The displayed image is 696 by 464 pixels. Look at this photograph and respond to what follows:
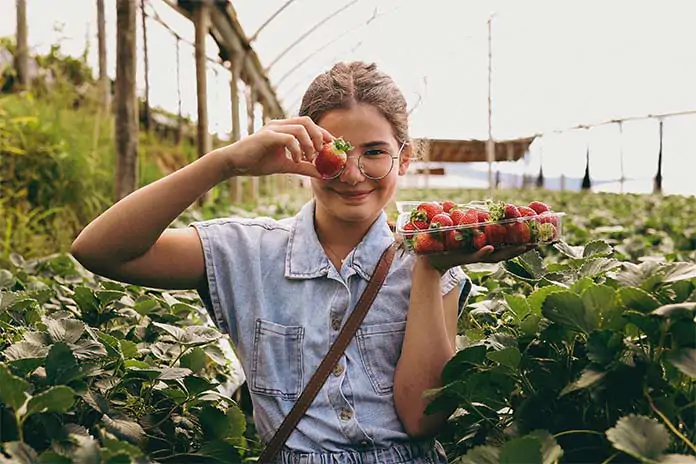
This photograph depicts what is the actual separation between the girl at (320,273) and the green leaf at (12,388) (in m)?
0.63

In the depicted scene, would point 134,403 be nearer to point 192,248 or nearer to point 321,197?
point 192,248

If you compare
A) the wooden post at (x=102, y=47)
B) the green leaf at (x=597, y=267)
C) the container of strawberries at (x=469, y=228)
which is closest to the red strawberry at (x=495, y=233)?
the container of strawberries at (x=469, y=228)

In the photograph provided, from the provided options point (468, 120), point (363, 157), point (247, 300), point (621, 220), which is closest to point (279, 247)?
point (247, 300)

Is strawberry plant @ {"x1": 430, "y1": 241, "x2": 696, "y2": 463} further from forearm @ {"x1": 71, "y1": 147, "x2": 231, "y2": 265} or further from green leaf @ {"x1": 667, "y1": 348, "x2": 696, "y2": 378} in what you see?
forearm @ {"x1": 71, "y1": 147, "x2": 231, "y2": 265}

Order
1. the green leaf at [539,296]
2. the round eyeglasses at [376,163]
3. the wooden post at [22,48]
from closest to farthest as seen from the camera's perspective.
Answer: the green leaf at [539,296]
the round eyeglasses at [376,163]
the wooden post at [22,48]

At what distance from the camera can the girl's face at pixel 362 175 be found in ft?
6.33

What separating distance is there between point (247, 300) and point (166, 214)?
31 cm

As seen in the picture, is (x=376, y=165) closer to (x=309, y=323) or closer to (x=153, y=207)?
(x=309, y=323)

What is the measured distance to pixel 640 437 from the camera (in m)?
1.12

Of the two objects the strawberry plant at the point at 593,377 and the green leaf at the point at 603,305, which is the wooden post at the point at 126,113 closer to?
the strawberry plant at the point at 593,377

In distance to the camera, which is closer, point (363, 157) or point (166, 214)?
point (166, 214)

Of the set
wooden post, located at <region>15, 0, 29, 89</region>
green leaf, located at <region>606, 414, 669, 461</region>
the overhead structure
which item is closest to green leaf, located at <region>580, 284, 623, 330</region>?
green leaf, located at <region>606, 414, 669, 461</region>

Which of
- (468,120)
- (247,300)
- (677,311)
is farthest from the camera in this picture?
(468,120)

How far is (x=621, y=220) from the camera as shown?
21.9ft
